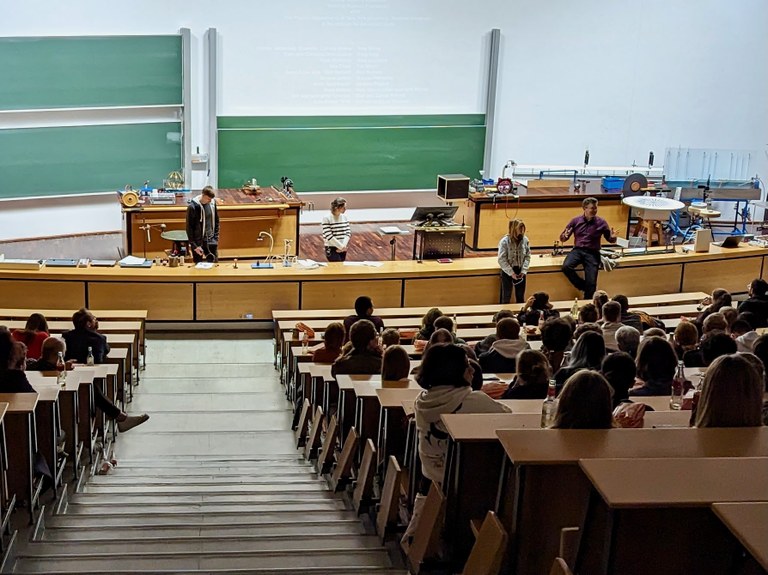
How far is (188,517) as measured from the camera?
480 centimetres

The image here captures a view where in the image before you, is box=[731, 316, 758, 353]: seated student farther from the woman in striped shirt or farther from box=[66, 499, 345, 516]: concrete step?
the woman in striped shirt

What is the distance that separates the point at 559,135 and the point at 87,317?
9.35 metres

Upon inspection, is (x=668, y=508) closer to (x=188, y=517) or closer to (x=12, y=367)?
(x=188, y=517)

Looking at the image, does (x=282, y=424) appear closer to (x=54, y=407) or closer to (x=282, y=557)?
(x=54, y=407)

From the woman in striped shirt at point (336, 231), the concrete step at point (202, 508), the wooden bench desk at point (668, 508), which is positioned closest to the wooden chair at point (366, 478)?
the concrete step at point (202, 508)

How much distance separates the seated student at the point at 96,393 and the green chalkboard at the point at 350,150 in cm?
670

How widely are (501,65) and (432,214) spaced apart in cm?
449

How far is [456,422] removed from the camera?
3814 millimetres

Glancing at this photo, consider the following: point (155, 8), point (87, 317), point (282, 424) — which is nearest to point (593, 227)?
point (282, 424)

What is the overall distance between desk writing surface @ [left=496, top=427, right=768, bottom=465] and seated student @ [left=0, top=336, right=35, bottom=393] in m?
2.77

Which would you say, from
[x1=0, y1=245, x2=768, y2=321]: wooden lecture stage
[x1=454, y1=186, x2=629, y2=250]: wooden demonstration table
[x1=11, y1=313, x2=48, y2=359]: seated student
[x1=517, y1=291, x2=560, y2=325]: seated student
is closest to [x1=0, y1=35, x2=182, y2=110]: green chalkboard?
[x1=0, y1=245, x2=768, y2=321]: wooden lecture stage

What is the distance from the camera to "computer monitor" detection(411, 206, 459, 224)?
1022 cm

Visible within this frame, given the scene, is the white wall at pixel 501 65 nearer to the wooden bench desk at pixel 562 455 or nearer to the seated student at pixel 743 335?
the seated student at pixel 743 335

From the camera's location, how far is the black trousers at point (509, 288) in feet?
32.1
